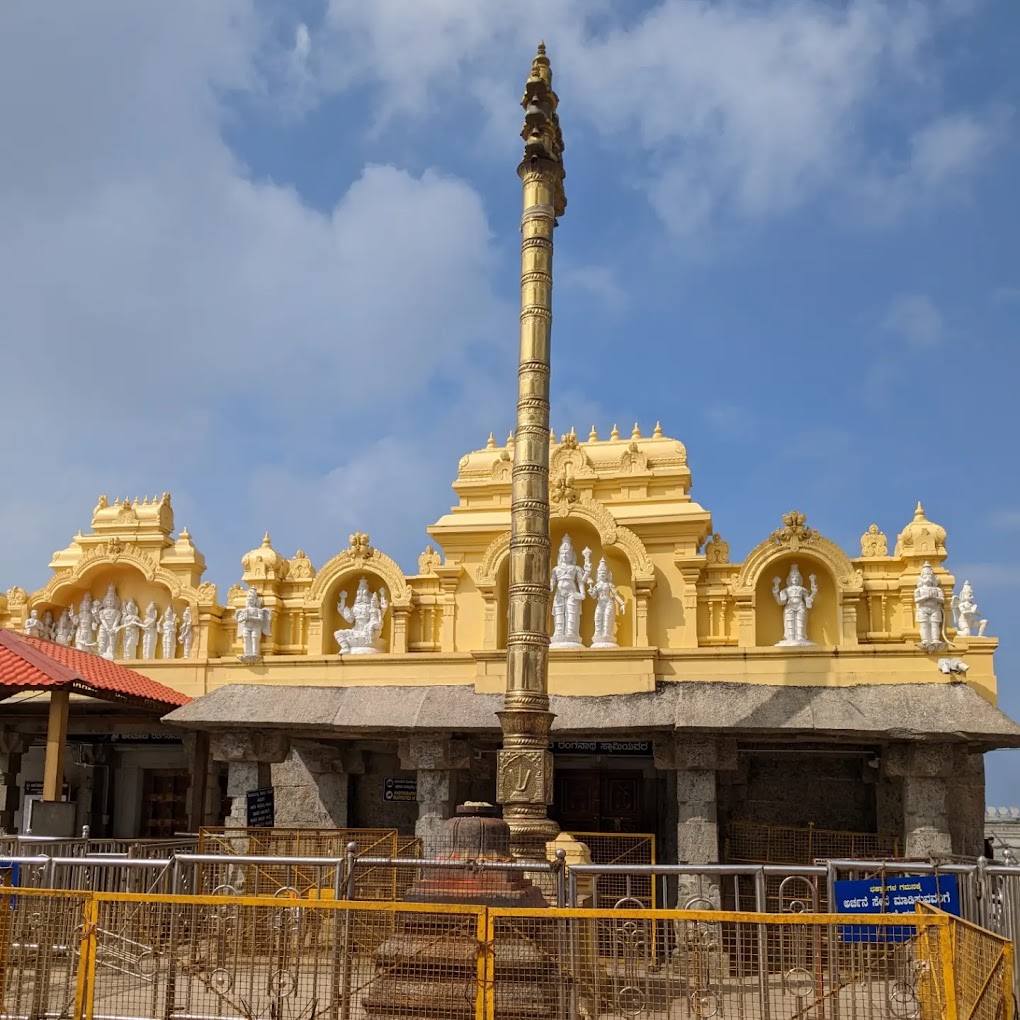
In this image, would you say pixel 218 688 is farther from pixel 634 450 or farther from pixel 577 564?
pixel 634 450

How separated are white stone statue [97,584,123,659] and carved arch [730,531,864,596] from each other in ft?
33.2

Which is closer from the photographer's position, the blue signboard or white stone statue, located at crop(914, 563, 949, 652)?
the blue signboard

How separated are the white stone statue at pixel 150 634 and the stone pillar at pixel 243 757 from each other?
355cm

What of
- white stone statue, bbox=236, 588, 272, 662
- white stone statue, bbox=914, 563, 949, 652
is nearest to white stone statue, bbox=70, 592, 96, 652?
white stone statue, bbox=236, 588, 272, 662

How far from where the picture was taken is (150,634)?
1880 centimetres

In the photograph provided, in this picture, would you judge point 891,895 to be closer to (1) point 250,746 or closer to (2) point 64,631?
(1) point 250,746

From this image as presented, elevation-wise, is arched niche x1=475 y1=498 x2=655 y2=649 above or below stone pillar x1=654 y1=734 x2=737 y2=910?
above

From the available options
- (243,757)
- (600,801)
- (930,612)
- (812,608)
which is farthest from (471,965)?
(812,608)

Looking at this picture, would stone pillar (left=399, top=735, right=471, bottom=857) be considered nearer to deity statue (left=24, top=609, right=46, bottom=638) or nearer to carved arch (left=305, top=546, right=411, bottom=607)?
carved arch (left=305, top=546, right=411, bottom=607)

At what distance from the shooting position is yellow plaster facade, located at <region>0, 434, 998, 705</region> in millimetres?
Result: 15523

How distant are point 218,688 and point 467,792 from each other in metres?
4.04

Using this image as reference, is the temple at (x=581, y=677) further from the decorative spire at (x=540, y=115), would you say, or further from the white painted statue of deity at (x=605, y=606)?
the decorative spire at (x=540, y=115)

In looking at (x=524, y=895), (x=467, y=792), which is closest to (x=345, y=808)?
(x=467, y=792)

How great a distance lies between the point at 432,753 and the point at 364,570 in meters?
3.80
